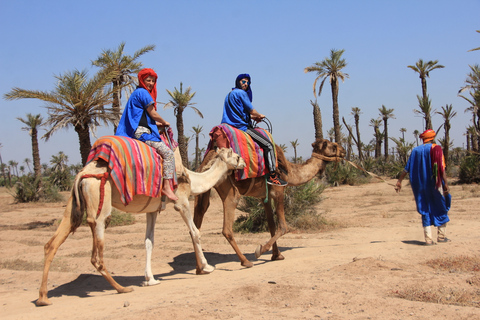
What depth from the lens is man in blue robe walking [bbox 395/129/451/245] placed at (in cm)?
812

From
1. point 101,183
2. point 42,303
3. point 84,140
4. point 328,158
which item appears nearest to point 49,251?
point 42,303

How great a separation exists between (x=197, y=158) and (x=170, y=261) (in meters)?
54.3

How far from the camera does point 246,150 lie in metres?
7.66

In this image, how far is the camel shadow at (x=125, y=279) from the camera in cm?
650

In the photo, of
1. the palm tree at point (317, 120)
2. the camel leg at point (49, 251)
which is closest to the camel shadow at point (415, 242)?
the camel leg at point (49, 251)

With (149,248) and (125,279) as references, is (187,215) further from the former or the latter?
(125,279)

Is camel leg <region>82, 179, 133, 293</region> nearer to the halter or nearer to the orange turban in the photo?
the halter

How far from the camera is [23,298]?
611cm

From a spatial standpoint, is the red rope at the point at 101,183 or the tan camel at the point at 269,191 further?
the tan camel at the point at 269,191

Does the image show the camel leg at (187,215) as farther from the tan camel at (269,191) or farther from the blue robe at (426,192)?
the blue robe at (426,192)

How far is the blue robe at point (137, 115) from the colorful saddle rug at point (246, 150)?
1341 mm

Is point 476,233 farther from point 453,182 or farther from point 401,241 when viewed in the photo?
point 453,182

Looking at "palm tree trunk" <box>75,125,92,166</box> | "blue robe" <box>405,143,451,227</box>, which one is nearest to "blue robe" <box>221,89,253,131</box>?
"blue robe" <box>405,143,451,227</box>

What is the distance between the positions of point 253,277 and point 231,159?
6.49 feet
